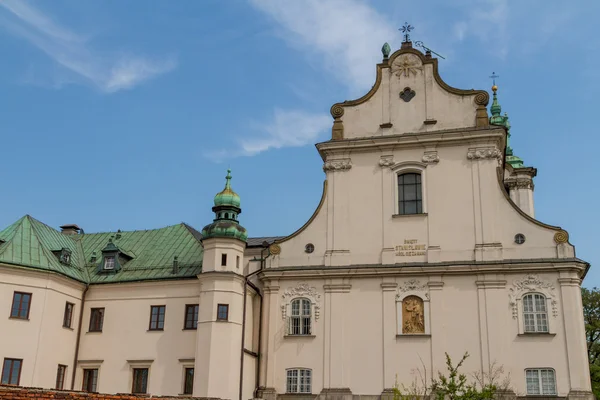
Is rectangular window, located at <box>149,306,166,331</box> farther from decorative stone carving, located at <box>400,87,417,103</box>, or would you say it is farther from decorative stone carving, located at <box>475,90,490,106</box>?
decorative stone carving, located at <box>475,90,490,106</box>

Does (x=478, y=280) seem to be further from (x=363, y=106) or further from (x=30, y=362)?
(x=30, y=362)

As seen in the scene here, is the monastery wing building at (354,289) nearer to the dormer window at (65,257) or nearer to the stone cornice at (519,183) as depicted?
the dormer window at (65,257)

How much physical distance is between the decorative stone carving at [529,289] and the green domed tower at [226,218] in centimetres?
1061

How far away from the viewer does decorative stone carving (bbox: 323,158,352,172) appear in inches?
1172

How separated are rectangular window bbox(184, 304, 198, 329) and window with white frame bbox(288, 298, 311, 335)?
3759 millimetres

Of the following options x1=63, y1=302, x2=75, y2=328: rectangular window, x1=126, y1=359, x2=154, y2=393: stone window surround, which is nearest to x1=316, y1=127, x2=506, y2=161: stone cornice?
x1=126, y1=359, x2=154, y2=393: stone window surround

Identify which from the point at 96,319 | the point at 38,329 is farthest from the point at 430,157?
the point at 38,329

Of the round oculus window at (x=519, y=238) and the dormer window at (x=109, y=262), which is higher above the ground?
the round oculus window at (x=519, y=238)

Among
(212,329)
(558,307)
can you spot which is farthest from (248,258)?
(558,307)

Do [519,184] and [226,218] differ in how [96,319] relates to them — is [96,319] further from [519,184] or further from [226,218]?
[519,184]

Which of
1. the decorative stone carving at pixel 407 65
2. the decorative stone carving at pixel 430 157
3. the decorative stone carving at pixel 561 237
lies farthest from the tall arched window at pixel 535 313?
the decorative stone carving at pixel 407 65

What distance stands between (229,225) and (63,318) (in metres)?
7.56

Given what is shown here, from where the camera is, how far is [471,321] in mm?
26516

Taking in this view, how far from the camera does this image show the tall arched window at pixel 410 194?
2867 cm
